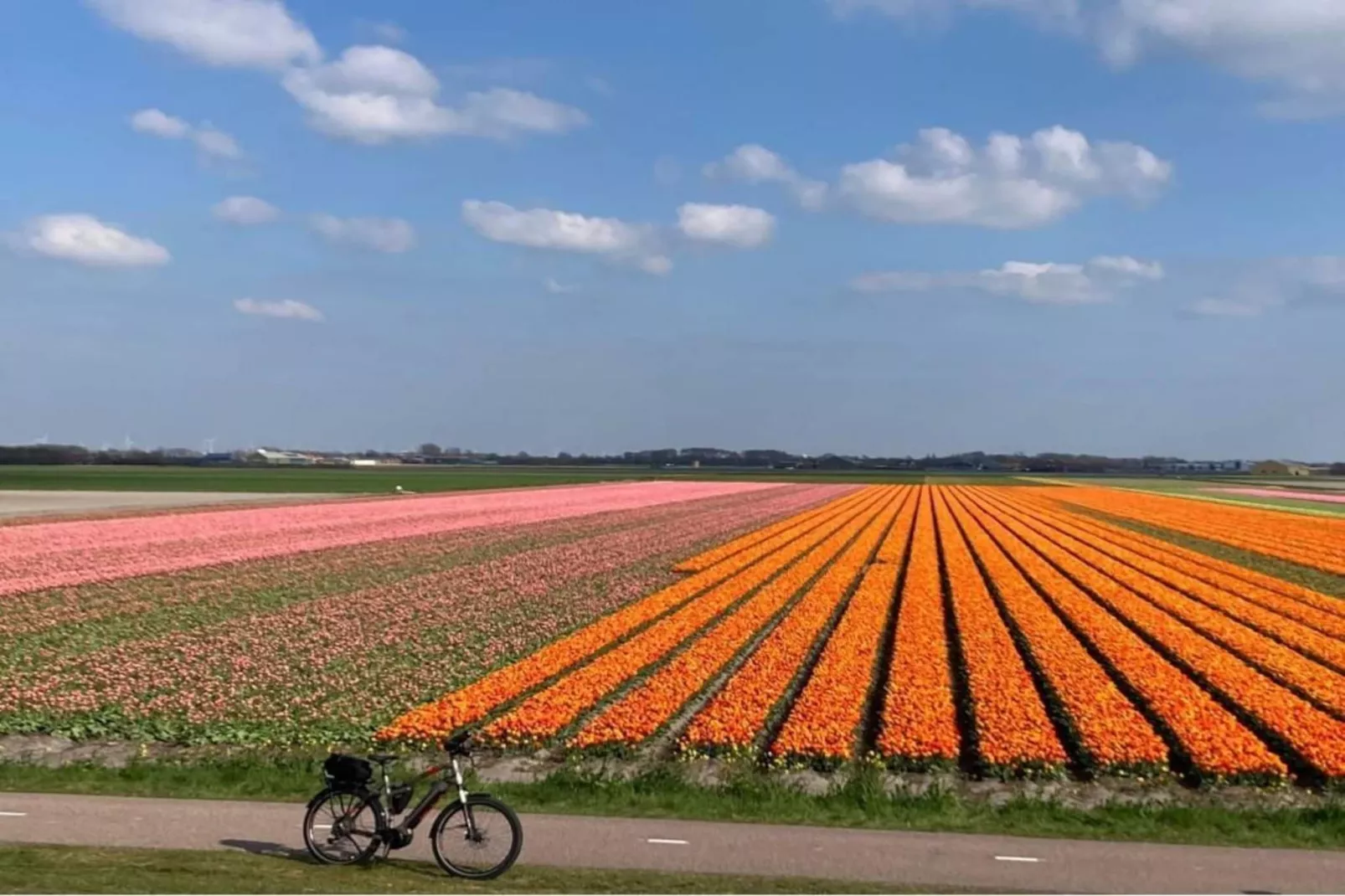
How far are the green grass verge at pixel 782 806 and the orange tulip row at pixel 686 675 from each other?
157 cm

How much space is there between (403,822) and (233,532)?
1573 inches

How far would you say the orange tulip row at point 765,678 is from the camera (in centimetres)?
1505

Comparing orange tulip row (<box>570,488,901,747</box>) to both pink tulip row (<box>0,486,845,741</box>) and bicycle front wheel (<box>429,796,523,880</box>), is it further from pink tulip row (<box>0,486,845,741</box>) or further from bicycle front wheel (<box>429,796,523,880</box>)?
bicycle front wheel (<box>429,796,523,880</box>)

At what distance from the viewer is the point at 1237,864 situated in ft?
35.1

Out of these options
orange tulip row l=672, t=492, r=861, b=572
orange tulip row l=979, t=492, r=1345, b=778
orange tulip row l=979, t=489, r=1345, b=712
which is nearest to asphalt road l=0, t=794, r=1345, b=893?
orange tulip row l=979, t=492, r=1345, b=778

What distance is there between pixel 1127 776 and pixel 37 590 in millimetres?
25225

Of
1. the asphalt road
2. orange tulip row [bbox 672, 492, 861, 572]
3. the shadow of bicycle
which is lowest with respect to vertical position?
the asphalt road

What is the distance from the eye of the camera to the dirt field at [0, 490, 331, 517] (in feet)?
205

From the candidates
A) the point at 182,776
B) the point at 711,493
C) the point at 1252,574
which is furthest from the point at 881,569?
the point at 711,493

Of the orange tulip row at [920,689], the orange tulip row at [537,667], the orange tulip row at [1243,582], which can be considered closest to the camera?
the orange tulip row at [920,689]

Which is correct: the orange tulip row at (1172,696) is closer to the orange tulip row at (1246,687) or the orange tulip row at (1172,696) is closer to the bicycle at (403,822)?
the orange tulip row at (1246,687)

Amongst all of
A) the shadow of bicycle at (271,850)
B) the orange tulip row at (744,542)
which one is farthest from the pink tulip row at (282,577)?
the shadow of bicycle at (271,850)

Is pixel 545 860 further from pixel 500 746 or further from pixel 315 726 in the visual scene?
pixel 315 726

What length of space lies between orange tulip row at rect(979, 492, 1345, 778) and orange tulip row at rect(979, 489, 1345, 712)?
1.00 feet
